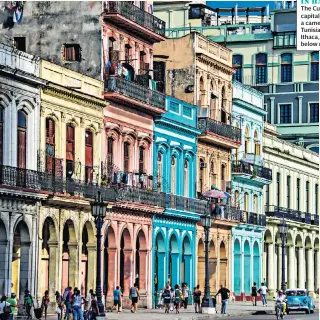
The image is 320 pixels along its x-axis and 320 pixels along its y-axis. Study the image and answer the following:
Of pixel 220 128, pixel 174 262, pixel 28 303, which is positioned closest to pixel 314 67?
pixel 220 128

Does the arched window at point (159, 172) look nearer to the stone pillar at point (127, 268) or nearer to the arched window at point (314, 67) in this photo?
the stone pillar at point (127, 268)

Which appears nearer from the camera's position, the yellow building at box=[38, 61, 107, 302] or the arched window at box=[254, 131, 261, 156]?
the yellow building at box=[38, 61, 107, 302]

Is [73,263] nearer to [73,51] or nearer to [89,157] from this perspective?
[89,157]

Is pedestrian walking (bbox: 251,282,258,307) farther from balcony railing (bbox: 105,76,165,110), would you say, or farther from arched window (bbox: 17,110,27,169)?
arched window (bbox: 17,110,27,169)

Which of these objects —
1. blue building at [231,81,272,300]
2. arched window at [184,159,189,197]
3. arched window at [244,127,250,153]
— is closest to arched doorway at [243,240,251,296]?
blue building at [231,81,272,300]

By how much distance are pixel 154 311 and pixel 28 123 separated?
40.1 ft

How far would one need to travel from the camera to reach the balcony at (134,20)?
5450 centimetres

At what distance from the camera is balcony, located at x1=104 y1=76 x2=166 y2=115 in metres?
53.7

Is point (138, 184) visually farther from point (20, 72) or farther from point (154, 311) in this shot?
point (20, 72)

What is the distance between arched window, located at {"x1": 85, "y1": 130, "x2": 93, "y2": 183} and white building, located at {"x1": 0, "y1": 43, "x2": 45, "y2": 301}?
494 cm

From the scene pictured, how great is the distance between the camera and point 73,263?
5022 centimetres

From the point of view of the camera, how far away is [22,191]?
148ft

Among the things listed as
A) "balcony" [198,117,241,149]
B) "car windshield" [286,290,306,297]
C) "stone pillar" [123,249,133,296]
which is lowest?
"car windshield" [286,290,306,297]

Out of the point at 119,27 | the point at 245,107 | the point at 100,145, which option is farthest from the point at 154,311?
the point at 245,107
